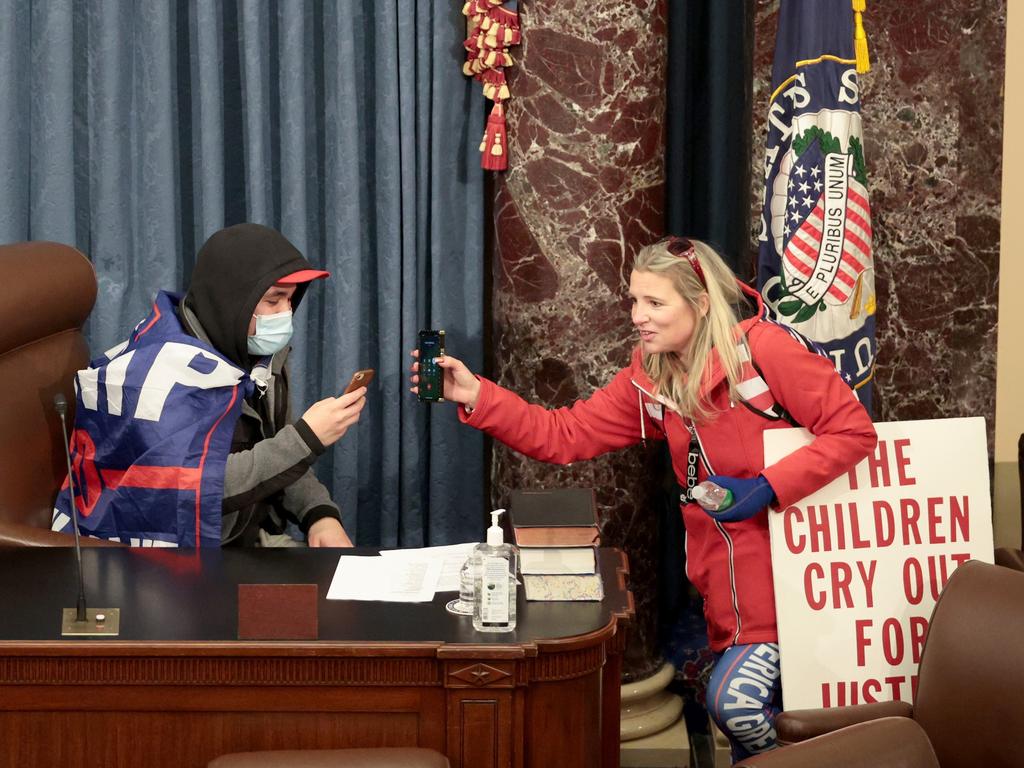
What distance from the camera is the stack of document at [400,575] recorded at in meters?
2.36

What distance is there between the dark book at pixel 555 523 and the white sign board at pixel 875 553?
569 millimetres

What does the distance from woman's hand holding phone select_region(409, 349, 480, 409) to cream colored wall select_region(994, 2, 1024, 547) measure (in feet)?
5.87

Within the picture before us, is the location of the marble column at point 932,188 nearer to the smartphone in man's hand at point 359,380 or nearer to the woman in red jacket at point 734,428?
the woman in red jacket at point 734,428

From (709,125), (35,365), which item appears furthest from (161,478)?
(709,125)

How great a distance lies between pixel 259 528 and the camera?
3.09 metres

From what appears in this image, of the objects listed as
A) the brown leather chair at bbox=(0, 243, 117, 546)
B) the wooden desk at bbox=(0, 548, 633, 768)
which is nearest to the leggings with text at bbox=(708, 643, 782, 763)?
the wooden desk at bbox=(0, 548, 633, 768)

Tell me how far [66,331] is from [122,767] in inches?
53.2

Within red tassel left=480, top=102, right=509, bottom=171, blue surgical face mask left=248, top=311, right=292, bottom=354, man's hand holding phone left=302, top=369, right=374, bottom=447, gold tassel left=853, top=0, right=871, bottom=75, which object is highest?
gold tassel left=853, top=0, right=871, bottom=75

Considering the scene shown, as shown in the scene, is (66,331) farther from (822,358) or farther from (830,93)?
(830,93)

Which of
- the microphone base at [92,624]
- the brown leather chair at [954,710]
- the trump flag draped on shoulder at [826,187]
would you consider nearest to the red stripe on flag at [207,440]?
the microphone base at [92,624]

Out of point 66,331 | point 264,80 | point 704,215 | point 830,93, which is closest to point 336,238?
point 264,80

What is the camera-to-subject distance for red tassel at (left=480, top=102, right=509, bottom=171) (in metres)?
3.51

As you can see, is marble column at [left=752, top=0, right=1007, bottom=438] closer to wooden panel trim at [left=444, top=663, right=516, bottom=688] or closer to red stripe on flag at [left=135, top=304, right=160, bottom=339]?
red stripe on flag at [left=135, top=304, right=160, bottom=339]

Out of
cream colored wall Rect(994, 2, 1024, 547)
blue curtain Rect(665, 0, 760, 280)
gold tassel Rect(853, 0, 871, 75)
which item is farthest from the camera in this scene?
blue curtain Rect(665, 0, 760, 280)
